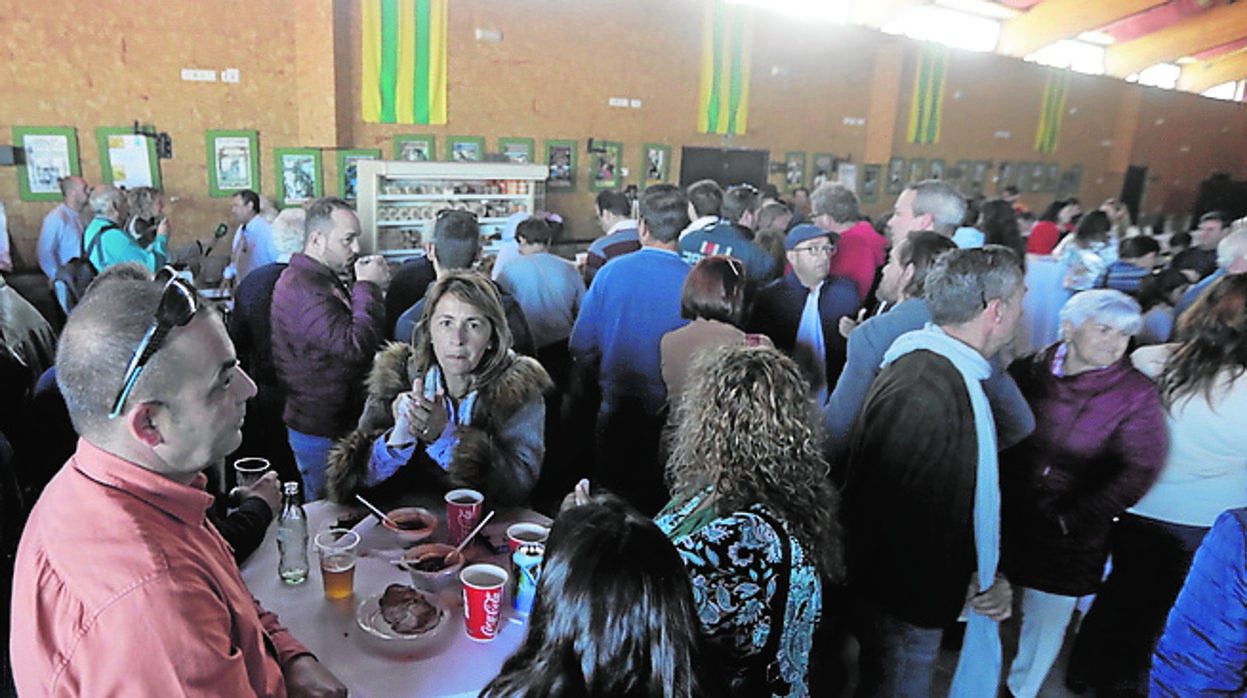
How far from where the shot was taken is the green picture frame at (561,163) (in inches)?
342

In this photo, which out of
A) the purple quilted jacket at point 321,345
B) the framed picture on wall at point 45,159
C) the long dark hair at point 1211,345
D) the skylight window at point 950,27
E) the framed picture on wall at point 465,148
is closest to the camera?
the long dark hair at point 1211,345

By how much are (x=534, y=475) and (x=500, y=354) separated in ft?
1.35

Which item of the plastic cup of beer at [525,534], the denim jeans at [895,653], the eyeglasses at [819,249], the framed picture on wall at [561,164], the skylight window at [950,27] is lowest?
the denim jeans at [895,653]

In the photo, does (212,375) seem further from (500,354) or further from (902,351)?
(902,351)

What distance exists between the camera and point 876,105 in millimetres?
12102

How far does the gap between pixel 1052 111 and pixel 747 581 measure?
16.7 meters

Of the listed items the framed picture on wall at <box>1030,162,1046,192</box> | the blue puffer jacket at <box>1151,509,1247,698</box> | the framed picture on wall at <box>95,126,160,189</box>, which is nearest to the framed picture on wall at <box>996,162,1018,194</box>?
the framed picture on wall at <box>1030,162,1046,192</box>

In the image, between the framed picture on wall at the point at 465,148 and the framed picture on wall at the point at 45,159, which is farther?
the framed picture on wall at the point at 465,148

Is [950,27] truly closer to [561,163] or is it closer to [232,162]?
[561,163]

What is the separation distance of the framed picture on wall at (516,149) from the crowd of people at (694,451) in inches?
160

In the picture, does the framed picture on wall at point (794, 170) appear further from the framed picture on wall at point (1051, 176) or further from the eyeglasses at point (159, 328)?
the eyeglasses at point (159, 328)

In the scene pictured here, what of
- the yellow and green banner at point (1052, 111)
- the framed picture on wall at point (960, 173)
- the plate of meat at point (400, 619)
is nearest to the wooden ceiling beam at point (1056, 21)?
the yellow and green banner at point (1052, 111)

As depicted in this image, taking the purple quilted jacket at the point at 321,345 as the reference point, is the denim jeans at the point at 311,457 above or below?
below

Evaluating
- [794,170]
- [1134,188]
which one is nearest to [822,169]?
[794,170]
